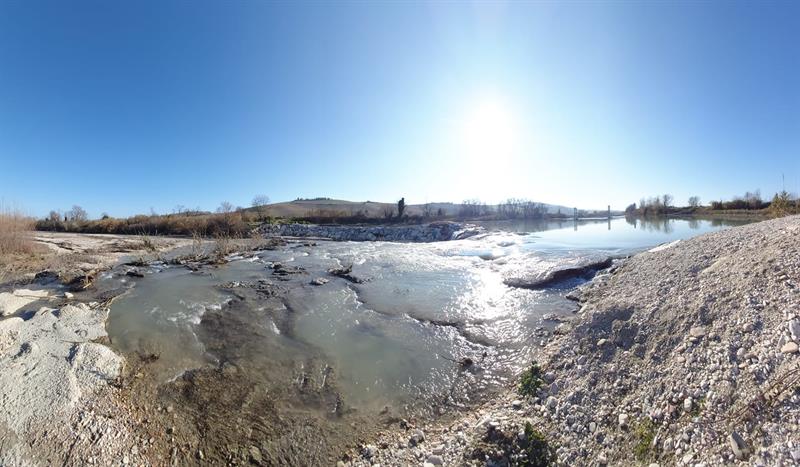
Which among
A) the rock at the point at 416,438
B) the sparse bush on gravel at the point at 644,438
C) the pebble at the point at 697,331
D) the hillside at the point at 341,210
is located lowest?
the rock at the point at 416,438

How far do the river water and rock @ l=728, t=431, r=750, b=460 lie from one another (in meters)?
2.79

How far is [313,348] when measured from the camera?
21.2ft

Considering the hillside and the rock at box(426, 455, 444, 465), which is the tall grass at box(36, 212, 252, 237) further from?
the rock at box(426, 455, 444, 465)

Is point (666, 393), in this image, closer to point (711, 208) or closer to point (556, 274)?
point (556, 274)

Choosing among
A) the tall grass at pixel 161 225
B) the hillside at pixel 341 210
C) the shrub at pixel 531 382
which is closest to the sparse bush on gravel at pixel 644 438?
the shrub at pixel 531 382

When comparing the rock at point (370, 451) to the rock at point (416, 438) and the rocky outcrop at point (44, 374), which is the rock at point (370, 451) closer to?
the rock at point (416, 438)

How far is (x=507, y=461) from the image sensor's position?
3.34 metres

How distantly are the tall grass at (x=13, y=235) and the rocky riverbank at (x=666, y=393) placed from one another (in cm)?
2050

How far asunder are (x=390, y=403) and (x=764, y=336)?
447cm

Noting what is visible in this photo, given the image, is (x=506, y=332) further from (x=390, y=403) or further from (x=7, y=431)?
(x=7, y=431)

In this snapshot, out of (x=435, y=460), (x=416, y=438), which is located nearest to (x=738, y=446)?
(x=435, y=460)

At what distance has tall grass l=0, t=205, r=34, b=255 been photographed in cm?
1452

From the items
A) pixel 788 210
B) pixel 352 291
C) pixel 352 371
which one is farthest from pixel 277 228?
pixel 788 210

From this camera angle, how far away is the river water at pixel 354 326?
212 inches
